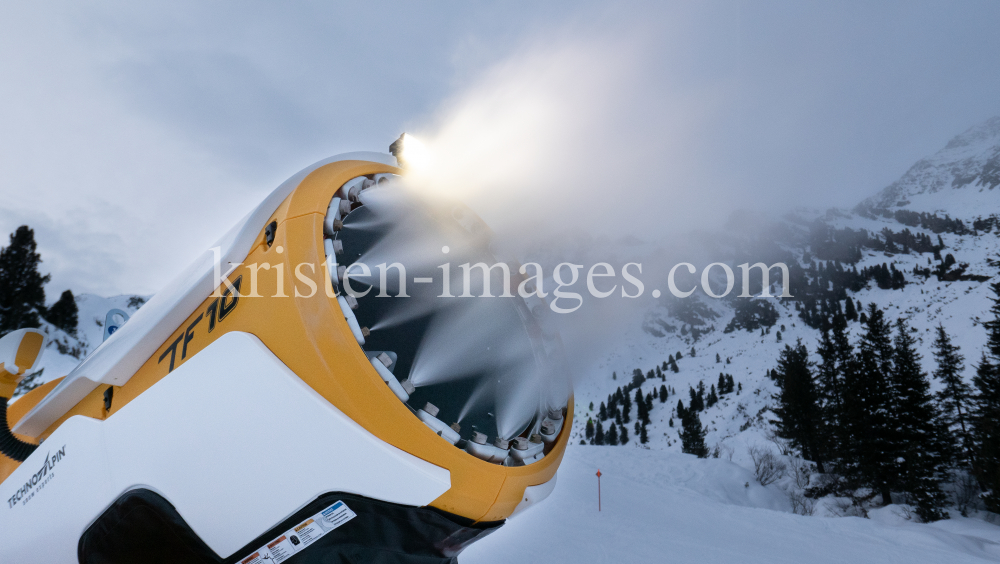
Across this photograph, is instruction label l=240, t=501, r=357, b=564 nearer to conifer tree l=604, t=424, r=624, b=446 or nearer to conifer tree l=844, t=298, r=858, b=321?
conifer tree l=604, t=424, r=624, b=446

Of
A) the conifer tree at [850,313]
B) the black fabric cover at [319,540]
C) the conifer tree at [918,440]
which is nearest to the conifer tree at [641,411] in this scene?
the conifer tree at [850,313]

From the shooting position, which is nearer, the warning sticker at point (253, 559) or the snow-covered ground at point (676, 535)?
the warning sticker at point (253, 559)

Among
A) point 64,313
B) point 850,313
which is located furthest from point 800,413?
point 850,313

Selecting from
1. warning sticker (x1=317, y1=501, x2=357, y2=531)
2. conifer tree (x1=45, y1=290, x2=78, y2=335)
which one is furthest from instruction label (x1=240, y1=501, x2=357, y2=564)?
conifer tree (x1=45, y1=290, x2=78, y2=335)

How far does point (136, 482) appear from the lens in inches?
55.2

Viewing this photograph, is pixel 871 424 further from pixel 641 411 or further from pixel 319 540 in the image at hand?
pixel 641 411

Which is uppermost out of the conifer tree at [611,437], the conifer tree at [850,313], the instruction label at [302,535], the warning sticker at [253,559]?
the conifer tree at [850,313]

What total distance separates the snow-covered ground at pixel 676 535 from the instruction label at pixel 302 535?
8.92 ft

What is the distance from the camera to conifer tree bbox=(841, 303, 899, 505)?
29.4m

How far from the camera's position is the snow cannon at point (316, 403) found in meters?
1.18

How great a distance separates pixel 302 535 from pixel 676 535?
8.15 m

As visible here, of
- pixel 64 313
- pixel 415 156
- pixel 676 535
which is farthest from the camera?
pixel 64 313

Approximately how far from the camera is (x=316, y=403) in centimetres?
116

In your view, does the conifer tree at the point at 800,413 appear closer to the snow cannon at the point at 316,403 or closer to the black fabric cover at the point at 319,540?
the snow cannon at the point at 316,403
